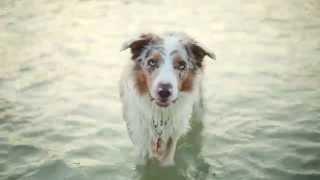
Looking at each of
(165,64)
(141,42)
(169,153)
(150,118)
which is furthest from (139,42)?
(169,153)

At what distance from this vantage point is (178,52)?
6.42 meters

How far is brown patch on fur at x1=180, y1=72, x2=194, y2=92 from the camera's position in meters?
6.60

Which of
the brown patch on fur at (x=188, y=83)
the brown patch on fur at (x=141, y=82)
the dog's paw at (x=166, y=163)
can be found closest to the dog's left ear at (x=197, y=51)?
the brown patch on fur at (x=188, y=83)

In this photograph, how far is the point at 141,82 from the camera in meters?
6.61

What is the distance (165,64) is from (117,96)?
270 cm

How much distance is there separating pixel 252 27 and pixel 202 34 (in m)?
0.99

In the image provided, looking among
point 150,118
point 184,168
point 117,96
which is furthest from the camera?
point 117,96

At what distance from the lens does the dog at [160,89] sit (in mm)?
6340

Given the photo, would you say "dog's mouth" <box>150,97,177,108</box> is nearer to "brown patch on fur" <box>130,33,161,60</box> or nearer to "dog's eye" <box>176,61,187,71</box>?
"dog's eye" <box>176,61,187,71</box>

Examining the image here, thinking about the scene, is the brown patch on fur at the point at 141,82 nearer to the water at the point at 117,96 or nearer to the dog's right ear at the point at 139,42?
the dog's right ear at the point at 139,42

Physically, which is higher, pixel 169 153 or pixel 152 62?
pixel 152 62

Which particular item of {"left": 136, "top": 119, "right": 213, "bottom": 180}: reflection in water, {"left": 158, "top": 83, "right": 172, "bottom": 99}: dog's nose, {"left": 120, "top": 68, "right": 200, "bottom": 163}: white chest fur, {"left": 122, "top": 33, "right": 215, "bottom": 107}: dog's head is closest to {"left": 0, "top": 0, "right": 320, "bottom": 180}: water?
{"left": 136, "top": 119, "right": 213, "bottom": 180}: reflection in water

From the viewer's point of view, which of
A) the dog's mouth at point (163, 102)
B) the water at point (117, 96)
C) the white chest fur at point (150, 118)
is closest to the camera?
the dog's mouth at point (163, 102)

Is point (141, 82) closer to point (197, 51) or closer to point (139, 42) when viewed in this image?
point (139, 42)
